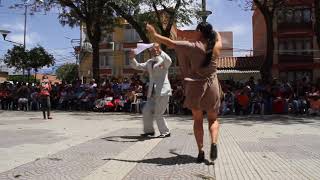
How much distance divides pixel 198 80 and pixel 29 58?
40.3 meters

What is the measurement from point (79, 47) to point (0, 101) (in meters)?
34.8

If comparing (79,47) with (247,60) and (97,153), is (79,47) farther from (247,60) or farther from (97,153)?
(97,153)

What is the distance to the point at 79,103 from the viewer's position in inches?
962

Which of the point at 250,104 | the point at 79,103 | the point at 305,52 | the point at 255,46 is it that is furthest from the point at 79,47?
the point at 250,104

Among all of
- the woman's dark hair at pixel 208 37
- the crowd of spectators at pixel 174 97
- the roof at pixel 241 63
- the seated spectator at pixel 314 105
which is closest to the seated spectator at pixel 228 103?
the crowd of spectators at pixel 174 97

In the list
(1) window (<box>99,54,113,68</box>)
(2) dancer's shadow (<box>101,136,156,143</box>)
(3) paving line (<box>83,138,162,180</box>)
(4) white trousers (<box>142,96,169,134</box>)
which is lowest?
(3) paving line (<box>83,138,162,180</box>)

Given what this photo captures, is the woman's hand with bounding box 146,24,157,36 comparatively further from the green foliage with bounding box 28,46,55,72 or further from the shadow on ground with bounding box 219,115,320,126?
the green foliage with bounding box 28,46,55,72

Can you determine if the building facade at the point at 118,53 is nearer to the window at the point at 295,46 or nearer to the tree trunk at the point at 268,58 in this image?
the window at the point at 295,46

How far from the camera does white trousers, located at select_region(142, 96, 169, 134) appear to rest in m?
10.5

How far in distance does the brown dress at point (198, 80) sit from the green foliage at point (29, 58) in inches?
1556

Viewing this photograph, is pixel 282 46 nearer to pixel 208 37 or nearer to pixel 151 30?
pixel 208 37

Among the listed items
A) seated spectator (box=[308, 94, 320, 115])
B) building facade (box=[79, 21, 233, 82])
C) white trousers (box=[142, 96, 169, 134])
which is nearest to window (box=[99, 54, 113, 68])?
building facade (box=[79, 21, 233, 82])

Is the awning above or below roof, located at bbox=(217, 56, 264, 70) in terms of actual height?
below

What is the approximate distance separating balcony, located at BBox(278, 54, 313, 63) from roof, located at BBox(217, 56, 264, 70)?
1.92 meters
